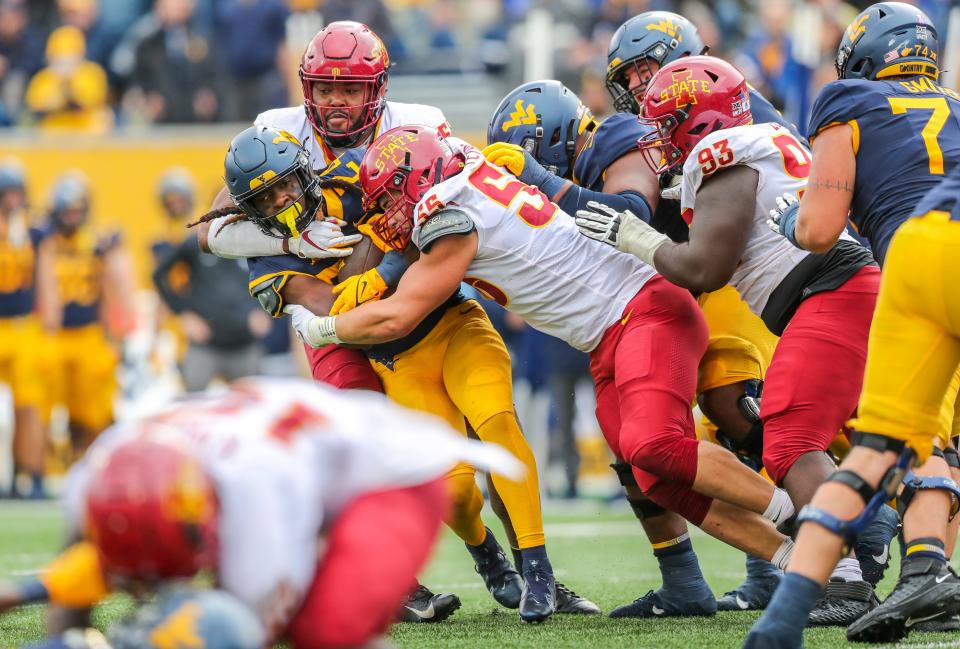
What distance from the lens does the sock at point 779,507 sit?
448cm

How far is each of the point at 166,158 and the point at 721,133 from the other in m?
8.50

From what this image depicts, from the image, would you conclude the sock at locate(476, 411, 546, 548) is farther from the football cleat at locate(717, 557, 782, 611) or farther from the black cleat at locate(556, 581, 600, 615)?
the football cleat at locate(717, 557, 782, 611)

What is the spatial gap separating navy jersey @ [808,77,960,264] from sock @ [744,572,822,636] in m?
1.22

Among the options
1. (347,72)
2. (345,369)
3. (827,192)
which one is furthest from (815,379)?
(347,72)

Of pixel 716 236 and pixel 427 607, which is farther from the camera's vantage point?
pixel 427 607

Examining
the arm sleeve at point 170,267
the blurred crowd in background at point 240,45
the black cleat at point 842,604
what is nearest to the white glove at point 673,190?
the black cleat at point 842,604

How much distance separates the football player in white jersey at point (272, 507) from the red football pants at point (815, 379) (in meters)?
1.60

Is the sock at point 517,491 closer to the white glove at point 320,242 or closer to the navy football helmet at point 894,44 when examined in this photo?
the white glove at point 320,242

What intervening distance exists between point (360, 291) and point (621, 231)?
2.95 feet

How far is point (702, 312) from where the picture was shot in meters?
4.88

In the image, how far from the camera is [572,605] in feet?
16.5

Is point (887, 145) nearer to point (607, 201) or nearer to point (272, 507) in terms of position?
point (607, 201)

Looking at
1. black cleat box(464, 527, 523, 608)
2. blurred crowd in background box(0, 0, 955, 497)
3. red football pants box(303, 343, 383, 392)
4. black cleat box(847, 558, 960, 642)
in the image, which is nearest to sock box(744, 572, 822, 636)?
black cleat box(847, 558, 960, 642)

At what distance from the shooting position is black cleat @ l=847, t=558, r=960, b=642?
153 inches
